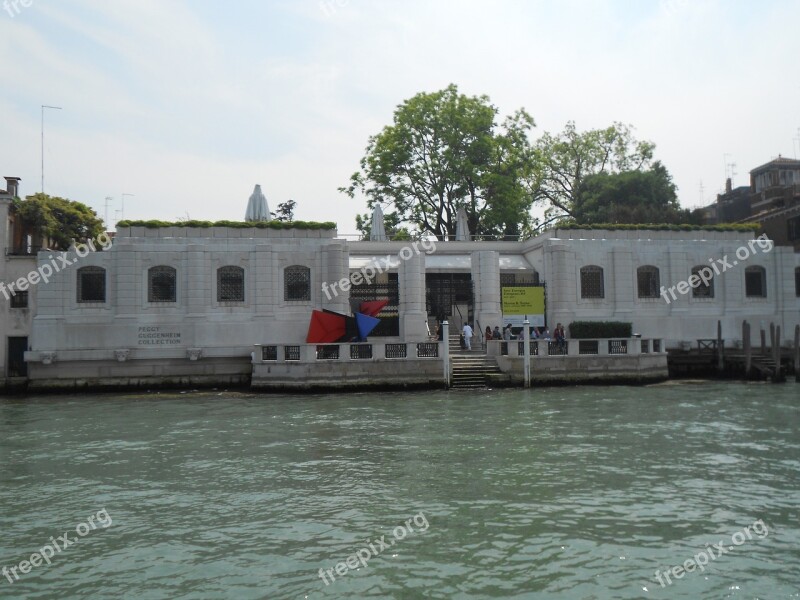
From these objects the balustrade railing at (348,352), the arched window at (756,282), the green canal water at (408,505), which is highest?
the arched window at (756,282)

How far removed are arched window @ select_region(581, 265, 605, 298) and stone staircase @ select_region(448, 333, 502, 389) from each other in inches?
282

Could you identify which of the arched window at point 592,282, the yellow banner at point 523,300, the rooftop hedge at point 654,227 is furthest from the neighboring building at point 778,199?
the yellow banner at point 523,300

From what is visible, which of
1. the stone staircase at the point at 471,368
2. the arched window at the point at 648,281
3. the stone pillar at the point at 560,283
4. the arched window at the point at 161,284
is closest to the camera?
the stone staircase at the point at 471,368

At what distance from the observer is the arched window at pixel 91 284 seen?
28.3 meters

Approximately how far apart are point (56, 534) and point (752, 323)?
3232 centimetres

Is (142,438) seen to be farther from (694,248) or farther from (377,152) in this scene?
(377,152)

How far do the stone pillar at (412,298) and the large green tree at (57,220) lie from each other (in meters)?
15.7

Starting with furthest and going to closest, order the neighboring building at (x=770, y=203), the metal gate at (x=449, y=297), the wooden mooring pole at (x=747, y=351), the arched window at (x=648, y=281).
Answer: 1. the neighboring building at (x=770, y=203)
2. the metal gate at (x=449, y=297)
3. the arched window at (x=648, y=281)
4. the wooden mooring pole at (x=747, y=351)

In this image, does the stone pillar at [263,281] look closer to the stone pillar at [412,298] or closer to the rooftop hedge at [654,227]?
the stone pillar at [412,298]

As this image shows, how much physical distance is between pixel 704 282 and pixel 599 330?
671 cm

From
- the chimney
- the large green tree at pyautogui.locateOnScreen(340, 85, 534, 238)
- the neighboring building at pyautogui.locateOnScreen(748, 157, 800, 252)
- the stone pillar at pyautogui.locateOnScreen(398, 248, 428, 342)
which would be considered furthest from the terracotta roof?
the chimney

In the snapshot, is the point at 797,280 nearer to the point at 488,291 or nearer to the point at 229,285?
the point at 488,291

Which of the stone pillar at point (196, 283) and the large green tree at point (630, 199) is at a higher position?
the large green tree at point (630, 199)

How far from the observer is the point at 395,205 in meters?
44.9
